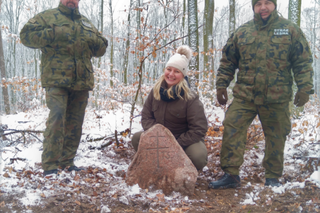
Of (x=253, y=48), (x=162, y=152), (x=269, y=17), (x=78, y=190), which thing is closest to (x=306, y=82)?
(x=253, y=48)

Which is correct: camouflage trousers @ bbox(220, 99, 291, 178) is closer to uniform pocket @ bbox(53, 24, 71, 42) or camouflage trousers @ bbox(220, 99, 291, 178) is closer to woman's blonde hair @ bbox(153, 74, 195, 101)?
woman's blonde hair @ bbox(153, 74, 195, 101)

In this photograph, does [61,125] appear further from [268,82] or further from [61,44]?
[268,82]

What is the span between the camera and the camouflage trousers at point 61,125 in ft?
9.71

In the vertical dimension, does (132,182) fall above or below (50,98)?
below

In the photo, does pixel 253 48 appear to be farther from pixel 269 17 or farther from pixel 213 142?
pixel 213 142

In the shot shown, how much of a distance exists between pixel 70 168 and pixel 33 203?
101 centimetres

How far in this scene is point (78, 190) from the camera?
2.57 meters

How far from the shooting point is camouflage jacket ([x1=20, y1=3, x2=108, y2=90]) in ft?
9.60

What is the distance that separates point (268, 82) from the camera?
2787 millimetres

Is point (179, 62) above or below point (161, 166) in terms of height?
above

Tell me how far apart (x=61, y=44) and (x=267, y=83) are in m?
2.81

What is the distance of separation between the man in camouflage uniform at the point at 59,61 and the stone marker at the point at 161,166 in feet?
3.78

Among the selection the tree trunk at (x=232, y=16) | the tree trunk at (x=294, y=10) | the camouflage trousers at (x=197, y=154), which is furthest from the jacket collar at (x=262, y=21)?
the tree trunk at (x=232, y=16)

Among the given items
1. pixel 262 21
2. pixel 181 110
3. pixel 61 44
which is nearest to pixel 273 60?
pixel 262 21
